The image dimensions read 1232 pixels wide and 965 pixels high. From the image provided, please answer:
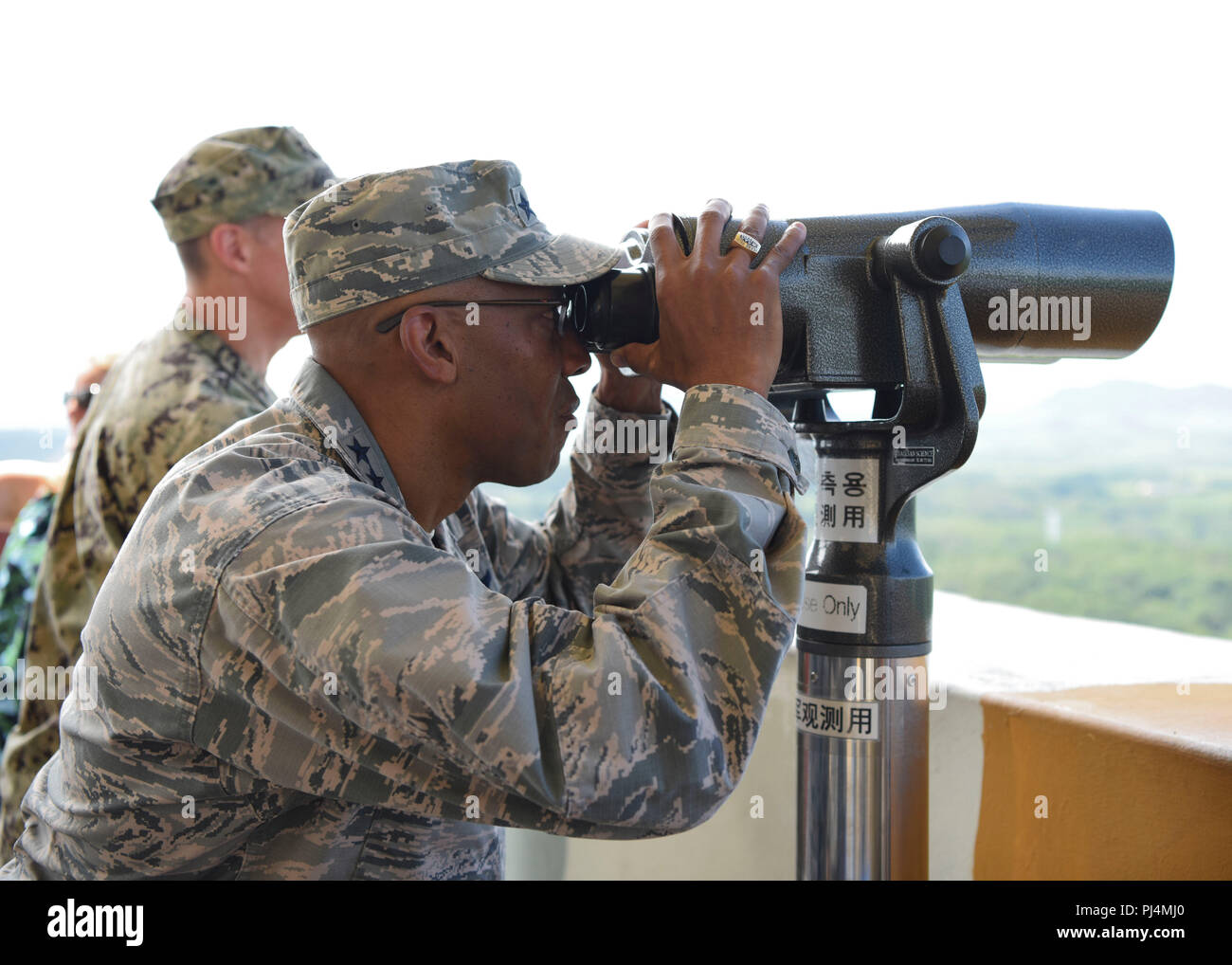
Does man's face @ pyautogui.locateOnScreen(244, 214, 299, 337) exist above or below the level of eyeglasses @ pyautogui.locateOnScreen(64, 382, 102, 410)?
above

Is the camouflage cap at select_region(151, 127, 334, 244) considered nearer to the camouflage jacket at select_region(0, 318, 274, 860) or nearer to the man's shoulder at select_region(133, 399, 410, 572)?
the camouflage jacket at select_region(0, 318, 274, 860)

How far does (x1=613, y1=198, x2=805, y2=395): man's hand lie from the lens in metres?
0.94

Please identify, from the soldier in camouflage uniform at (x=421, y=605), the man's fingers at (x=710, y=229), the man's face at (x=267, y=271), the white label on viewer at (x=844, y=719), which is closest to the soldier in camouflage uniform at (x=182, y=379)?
the man's face at (x=267, y=271)

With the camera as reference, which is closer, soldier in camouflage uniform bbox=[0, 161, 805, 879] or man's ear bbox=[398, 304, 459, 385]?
soldier in camouflage uniform bbox=[0, 161, 805, 879]

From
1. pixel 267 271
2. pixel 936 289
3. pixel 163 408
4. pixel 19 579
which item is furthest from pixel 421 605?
pixel 19 579

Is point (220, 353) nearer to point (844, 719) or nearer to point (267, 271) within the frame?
point (267, 271)

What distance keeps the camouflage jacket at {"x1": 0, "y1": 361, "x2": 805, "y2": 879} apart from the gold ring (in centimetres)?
14

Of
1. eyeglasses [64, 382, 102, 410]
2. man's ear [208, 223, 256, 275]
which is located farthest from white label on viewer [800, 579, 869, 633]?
eyeglasses [64, 382, 102, 410]

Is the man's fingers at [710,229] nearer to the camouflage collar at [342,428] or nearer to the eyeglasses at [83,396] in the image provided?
the camouflage collar at [342,428]

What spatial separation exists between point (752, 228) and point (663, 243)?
0.27 feet

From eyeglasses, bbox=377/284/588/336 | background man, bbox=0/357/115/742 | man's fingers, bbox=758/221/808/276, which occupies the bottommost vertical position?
background man, bbox=0/357/115/742

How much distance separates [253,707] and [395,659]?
181mm
